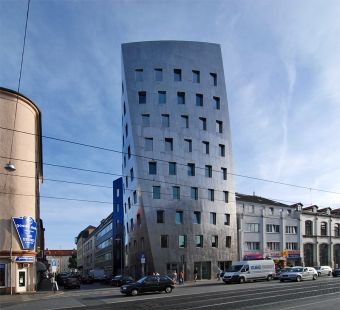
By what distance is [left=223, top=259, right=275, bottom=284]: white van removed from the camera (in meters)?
38.9

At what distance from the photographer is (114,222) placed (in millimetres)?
79312

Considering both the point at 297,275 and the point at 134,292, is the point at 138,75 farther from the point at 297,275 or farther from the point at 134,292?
the point at 134,292

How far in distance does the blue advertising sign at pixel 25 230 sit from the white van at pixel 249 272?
1980 cm

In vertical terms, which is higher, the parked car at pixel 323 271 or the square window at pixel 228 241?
the square window at pixel 228 241

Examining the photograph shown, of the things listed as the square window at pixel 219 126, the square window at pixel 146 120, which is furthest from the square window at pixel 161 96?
the square window at pixel 219 126

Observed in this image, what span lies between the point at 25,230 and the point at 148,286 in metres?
11.8

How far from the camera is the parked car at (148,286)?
2785cm

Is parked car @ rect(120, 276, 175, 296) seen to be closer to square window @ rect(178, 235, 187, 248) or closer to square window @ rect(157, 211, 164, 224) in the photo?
square window @ rect(157, 211, 164, 224)

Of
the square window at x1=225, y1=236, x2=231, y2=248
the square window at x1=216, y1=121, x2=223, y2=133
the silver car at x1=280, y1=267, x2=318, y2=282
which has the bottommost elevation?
the silver car at x1=280, y1=267, x2=318, y2=282

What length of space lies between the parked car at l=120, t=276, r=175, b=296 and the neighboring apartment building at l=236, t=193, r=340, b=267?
29973 mm

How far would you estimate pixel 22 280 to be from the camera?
106 feet

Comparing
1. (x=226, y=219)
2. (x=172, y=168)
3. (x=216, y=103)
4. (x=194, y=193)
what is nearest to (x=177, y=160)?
(x=172, y=168)

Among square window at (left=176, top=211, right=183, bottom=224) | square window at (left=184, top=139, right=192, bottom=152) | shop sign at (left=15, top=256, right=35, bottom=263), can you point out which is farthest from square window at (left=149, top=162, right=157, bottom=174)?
shop sign at (left=15, top=256, right=35, bottom=263)

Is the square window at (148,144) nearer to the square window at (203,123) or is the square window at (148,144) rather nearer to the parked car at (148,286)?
the square window at (203,123)
